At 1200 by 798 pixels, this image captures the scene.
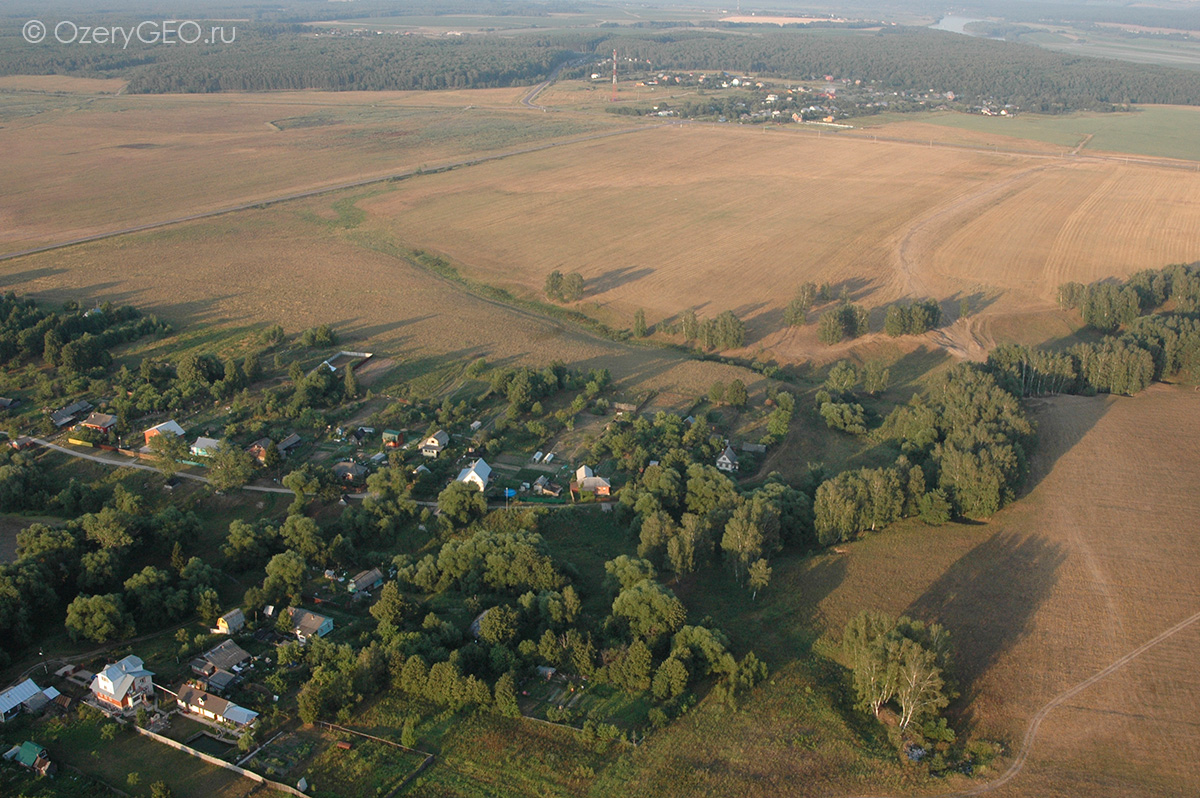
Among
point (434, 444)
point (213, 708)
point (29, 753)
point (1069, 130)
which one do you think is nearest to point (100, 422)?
point (434, 444)

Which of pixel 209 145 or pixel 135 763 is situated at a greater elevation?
pixel 209 145

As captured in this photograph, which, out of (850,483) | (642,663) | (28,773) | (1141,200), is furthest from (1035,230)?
(28,773)

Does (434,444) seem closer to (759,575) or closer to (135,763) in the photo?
(759,575)

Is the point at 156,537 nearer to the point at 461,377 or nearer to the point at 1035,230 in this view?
the point at 461,377

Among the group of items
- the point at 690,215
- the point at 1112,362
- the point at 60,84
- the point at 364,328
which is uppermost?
the point at 60,84

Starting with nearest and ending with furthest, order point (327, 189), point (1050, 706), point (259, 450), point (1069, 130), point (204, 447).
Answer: point (1050, 706) < point (259, 450) < point (204, 447) < point (327, 189) < point (1069, 130)

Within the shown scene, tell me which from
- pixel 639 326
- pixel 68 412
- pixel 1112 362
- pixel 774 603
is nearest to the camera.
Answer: pixel 774 603

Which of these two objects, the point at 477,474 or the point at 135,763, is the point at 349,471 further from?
the point at 135,763

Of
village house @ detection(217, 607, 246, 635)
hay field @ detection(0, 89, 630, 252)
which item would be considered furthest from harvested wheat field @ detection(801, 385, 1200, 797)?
hay field @ detection(0, 89, 630, 252)

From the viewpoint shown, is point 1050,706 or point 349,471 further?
point 349,471

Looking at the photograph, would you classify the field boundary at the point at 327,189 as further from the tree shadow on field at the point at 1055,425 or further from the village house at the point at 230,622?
the tree shadow on field at the point at 1055,425
